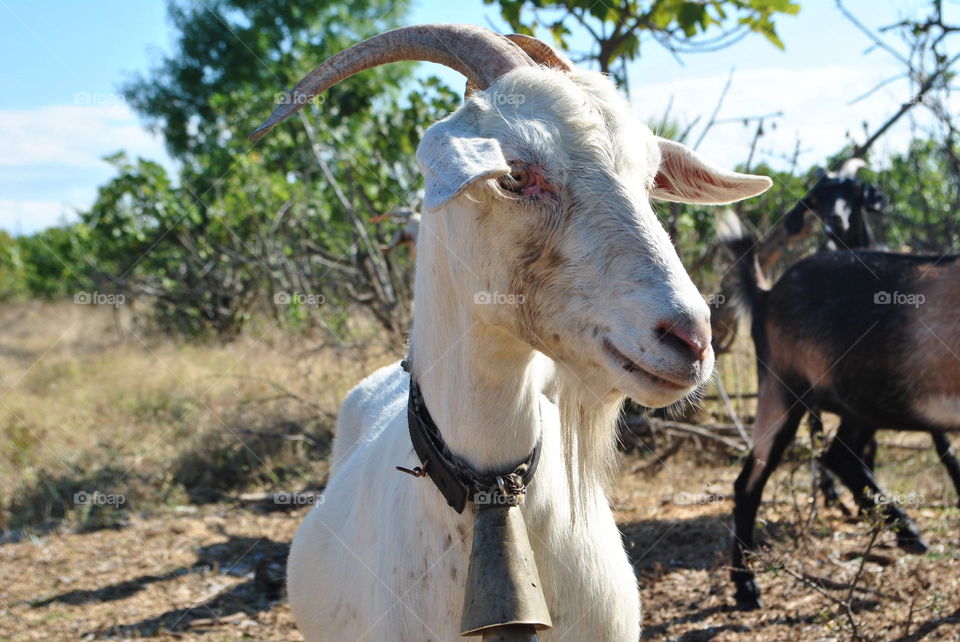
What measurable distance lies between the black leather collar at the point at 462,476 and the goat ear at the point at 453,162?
0.70 metres

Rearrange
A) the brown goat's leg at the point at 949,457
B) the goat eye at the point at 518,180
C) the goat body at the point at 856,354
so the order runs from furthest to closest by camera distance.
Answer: the brown goat's leg at the point at 949,457 < the goat body at the point at 856,354 < the goat eye at the point at 518,180

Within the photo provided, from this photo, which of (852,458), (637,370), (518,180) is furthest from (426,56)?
(852,458)

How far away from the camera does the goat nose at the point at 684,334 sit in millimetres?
1555

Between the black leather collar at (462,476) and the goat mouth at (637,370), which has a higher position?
the goat mouth at (637,370)

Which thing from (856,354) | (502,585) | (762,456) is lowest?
(762,456)

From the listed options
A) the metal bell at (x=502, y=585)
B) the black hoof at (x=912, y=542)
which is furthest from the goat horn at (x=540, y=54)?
the black hoof at (x=912, y=542)

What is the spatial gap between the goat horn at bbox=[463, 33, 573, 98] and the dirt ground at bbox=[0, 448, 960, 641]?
2131 millimetres

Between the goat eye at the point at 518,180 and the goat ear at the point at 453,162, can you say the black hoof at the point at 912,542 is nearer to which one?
the goat eye at the point at 518,180

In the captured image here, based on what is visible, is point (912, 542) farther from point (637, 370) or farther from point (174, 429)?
point (174, 429)

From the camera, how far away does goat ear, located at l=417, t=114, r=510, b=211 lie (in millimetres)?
1517

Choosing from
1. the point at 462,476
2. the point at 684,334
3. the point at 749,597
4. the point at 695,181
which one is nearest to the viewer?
the point at 684,334

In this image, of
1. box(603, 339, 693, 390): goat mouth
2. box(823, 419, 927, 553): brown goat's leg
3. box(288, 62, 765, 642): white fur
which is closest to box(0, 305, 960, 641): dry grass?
box(823, 419, 927, 553): brown goat's leg

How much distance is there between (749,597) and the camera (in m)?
4.11

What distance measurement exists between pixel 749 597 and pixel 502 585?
271 cm
